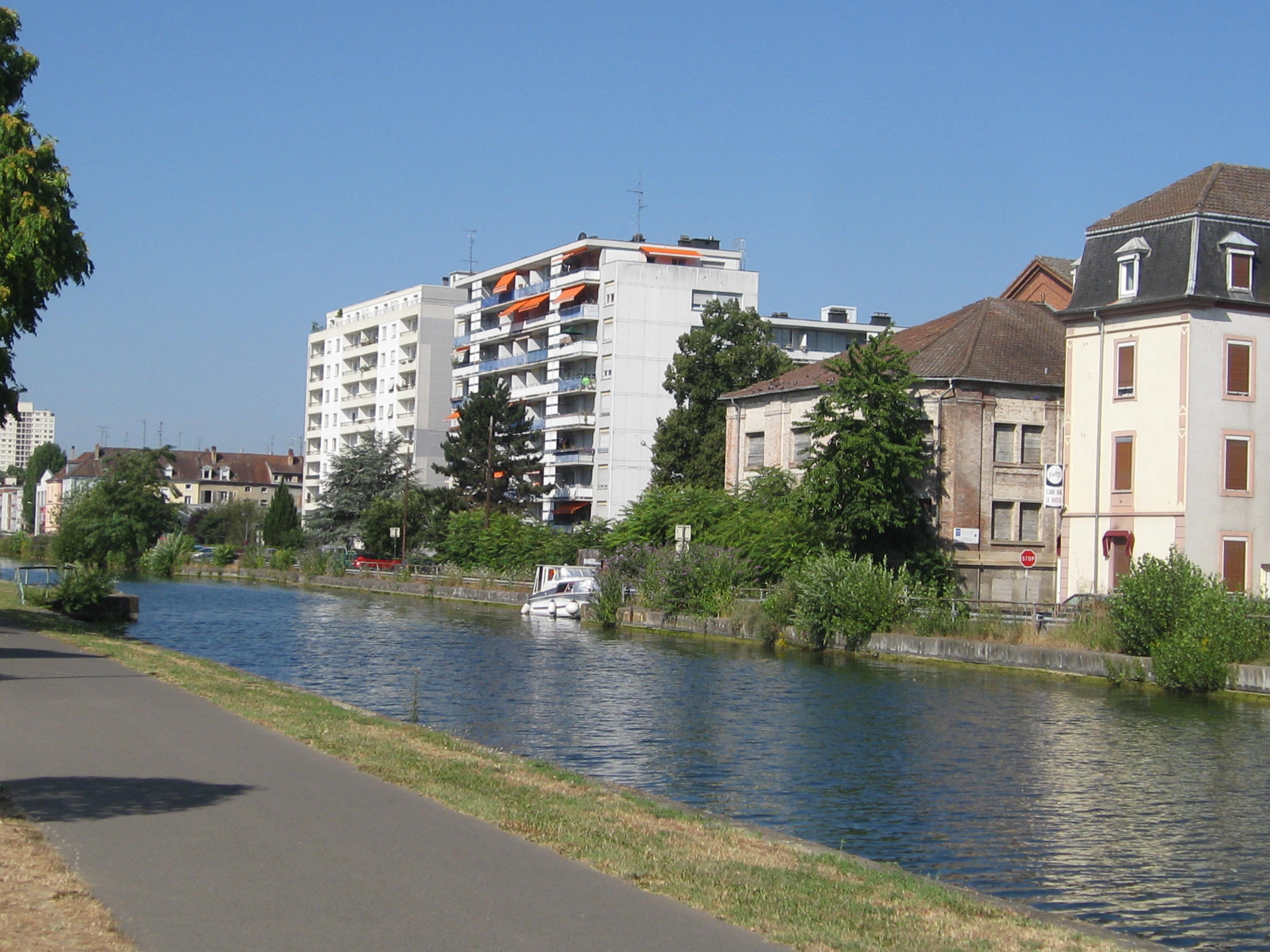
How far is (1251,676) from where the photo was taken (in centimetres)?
3003

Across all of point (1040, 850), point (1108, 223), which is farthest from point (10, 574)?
point (1040, 850)

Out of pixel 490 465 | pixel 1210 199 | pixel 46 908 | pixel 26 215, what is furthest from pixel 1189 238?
pixel 490 465

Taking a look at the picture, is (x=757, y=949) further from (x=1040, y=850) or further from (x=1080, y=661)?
(x=1080, y=661)

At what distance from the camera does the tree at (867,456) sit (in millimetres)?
47594

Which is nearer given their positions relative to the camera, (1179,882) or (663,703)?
(1179,882)

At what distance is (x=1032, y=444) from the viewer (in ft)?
173

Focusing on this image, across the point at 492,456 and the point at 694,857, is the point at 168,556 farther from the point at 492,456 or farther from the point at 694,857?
the point at 694,857

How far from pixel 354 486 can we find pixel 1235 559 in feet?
255

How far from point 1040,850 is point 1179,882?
1.52m

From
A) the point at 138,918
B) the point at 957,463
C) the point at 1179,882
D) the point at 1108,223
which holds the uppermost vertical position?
the point at 1108,223

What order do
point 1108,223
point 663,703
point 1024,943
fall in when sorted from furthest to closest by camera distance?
point 1108,223 → point 663,703 → point 1024,943

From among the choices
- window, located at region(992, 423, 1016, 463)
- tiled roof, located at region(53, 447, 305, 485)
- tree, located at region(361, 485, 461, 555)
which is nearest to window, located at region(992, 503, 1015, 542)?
window, located at region(992, 423, 1016, 463)

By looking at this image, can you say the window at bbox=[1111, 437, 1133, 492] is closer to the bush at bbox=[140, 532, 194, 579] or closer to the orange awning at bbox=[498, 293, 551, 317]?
the orange awning at bbox=[498, 293, 551, 317]

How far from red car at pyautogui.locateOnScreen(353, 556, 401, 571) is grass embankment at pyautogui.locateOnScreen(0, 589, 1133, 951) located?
70.8 m
